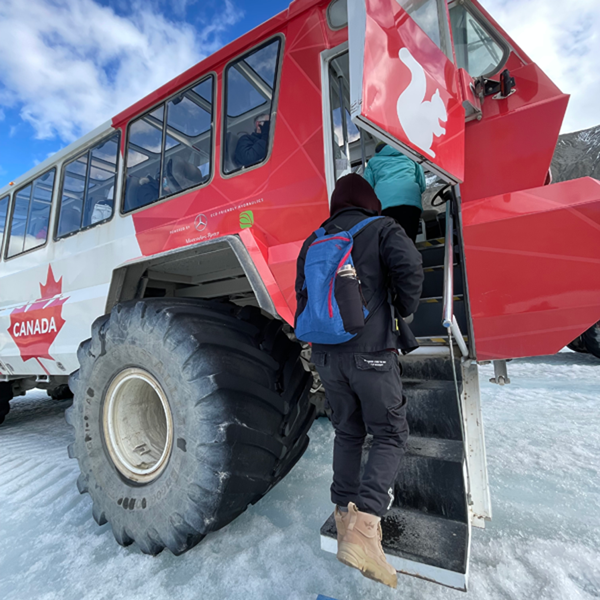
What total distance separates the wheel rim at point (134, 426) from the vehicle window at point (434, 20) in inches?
83.9

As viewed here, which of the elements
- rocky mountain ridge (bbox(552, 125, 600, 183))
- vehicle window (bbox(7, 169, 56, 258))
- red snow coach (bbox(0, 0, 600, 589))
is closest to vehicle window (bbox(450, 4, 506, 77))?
red snow coach (bbox(0, 0, 600, 589))

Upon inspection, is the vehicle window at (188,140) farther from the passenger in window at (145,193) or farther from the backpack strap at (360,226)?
the backpack strap at (360,226)

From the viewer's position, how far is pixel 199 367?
1748mm

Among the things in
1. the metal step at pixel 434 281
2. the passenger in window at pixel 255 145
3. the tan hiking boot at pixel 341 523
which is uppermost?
the passenger in window at pixel 255 145

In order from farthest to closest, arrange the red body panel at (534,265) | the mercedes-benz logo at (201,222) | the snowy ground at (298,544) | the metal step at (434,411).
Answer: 1. the mercedes-benz logo at (201,222)
2. the metal step at (434,411)
3. the snowy ground at (298,544)
4. the red body panel at (534,265)

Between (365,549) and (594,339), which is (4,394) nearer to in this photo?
(365,549)

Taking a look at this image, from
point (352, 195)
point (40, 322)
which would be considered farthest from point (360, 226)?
point (40, 322)

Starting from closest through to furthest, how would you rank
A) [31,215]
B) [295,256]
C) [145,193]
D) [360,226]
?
[360,226]
[295,256]
[145,193]
[31,215]

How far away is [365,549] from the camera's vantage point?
1.36m

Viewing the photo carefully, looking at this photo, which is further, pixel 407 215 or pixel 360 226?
pixel 407 215

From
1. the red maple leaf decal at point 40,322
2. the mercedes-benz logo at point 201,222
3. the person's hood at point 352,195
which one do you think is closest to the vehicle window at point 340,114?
the person's hood at point 352,195

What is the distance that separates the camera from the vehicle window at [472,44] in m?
2.02

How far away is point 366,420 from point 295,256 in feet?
2.85

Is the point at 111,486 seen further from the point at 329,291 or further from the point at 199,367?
the point at 329,291
